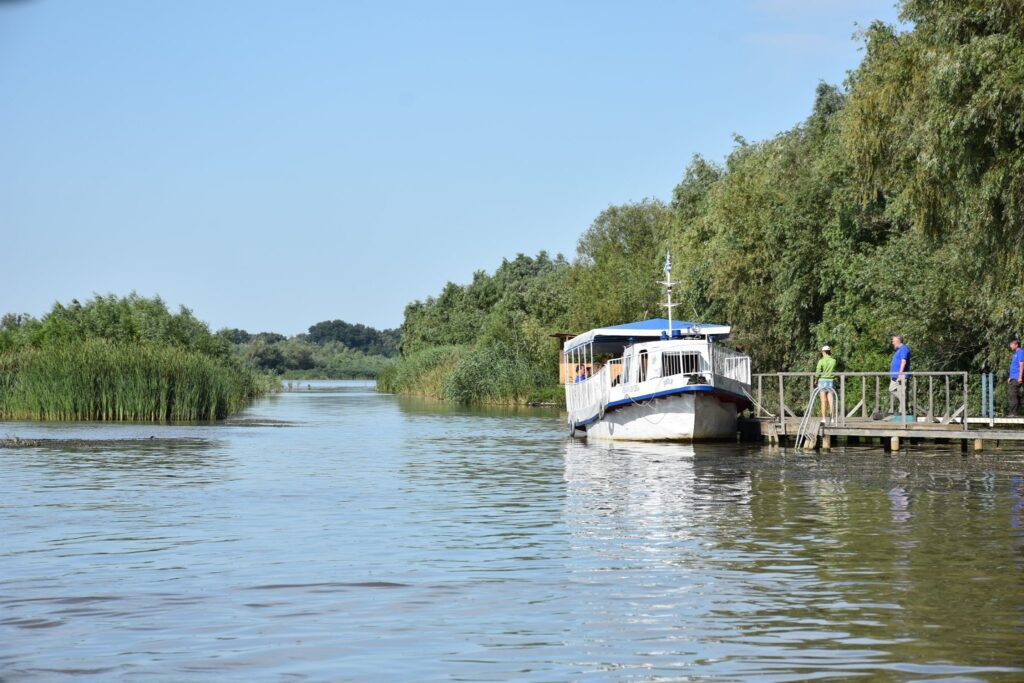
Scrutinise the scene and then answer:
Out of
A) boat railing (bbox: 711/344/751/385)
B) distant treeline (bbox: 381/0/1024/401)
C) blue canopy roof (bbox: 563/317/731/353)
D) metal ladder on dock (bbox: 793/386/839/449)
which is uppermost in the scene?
distant treeline (bbox: 381/0/1024/401)

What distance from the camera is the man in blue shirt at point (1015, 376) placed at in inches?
1117

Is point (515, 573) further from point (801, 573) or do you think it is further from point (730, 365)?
point (730, 365)

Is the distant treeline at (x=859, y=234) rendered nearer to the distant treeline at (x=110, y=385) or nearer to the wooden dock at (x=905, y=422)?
the wooden dock at (x=905, y=422)

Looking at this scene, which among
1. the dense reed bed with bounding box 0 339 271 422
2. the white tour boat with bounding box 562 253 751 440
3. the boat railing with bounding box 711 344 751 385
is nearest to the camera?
the white tour boat with bounding box 562 253 751 440

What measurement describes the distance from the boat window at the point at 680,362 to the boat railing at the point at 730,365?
477 millimetres

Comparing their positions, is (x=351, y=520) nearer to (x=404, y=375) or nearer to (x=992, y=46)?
(x=992, y=46)

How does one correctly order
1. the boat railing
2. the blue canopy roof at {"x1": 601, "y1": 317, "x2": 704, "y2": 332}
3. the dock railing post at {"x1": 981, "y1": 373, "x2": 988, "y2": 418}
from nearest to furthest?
the dock railing post at {"x1": 981, "y1": 373, "x2": 988, "y2": 418} → the boat railing → the blue canopy roof at {"x1": 601, "y1": 317, "x2": 704, "y2": 332}

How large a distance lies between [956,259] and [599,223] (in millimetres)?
52923

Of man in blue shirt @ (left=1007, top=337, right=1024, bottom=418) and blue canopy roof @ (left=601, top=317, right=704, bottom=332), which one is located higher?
blue canopy roof @ (left=601, top=317, right=704, bottom=332)

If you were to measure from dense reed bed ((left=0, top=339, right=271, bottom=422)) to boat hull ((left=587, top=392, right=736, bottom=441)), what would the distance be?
1878cm

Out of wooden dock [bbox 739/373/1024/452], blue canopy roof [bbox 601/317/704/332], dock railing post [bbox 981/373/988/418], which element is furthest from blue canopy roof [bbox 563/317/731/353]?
dock railing post [bbox 981/373/988/418]

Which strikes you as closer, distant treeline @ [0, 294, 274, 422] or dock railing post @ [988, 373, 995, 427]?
dock railing post @ [988, 373, 995, 427]

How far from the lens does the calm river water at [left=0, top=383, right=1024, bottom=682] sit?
9.50m

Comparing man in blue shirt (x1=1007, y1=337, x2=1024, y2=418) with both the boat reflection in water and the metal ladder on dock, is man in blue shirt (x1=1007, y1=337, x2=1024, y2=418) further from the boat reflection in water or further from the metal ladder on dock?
the boat reflection in water
